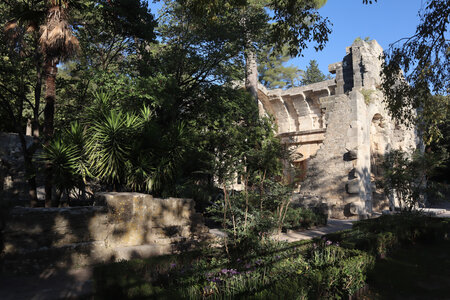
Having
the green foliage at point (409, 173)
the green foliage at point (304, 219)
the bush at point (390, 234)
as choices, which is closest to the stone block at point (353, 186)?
the green foliage at point (409, 173)

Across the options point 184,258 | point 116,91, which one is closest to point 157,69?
point 116,91

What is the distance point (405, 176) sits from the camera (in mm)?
10484

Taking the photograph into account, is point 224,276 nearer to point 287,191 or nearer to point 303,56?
point 287,191

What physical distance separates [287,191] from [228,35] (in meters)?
6.83

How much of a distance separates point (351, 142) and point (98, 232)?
39.4 ft

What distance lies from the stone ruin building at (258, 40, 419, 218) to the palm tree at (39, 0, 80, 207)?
24.8 ft

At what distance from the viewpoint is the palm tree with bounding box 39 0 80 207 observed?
290 inches

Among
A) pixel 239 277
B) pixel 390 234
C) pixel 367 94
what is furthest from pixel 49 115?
pixel 367 94

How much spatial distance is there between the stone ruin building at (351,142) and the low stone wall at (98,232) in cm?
615

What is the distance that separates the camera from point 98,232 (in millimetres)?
5629

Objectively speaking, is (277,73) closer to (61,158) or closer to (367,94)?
(367,94)

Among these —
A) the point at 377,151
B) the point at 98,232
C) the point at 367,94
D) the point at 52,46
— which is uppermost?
the point at 367,94

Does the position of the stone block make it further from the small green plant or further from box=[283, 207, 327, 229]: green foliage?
the small green plant

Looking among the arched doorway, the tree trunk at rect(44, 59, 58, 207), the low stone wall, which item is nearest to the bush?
the low stone wall
